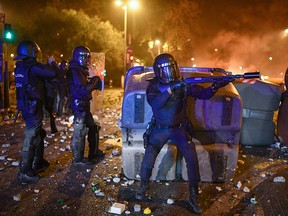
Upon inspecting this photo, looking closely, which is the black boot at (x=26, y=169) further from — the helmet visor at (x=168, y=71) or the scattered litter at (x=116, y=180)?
the helmet visor at (x=168, y=71)

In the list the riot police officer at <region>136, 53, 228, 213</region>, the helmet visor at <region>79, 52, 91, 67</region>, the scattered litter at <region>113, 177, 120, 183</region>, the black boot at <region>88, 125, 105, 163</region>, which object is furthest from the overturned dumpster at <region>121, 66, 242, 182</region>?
the black boot at <region>88, 125, 105, 163</region>

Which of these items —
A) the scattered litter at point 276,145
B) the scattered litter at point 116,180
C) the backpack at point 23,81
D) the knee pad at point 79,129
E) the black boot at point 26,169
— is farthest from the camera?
the scattered litter at point 276,145

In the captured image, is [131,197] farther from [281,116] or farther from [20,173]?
[281,116]

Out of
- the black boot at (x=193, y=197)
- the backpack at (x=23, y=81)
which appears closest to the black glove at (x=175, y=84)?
the black boot at (x=193, y=197)

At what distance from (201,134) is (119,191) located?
153 centimetres

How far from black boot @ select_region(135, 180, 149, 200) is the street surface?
76mm

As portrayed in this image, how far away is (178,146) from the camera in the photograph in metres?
4.23

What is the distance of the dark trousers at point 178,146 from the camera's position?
417cm

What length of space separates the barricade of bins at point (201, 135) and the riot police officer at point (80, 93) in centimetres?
84

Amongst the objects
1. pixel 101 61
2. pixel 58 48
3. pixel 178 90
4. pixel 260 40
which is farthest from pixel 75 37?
pixel 178 90

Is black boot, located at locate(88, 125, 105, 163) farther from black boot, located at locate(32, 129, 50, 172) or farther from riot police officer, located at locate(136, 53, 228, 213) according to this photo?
riot police officer, located at locate(136, 53, 228, 213)

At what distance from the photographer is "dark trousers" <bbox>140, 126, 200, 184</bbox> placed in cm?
417

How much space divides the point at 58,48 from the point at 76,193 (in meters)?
20.4

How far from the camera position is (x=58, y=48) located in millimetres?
23516
